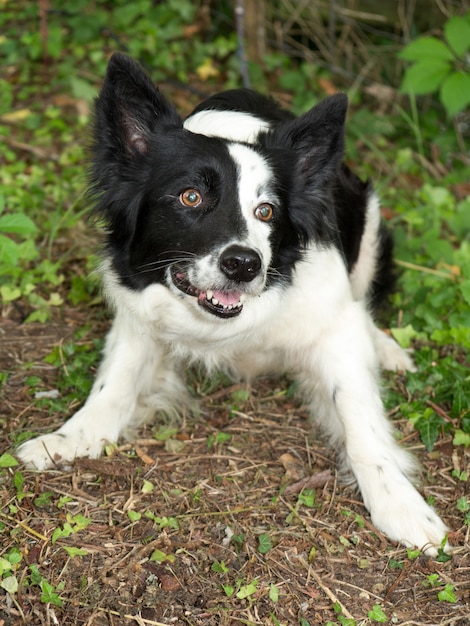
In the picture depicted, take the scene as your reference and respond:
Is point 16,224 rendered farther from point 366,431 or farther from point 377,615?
point 377,615

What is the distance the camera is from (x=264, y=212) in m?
3.53

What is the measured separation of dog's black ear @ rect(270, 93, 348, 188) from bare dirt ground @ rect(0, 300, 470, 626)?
3.92 feet

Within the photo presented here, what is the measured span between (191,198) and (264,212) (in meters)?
0.32

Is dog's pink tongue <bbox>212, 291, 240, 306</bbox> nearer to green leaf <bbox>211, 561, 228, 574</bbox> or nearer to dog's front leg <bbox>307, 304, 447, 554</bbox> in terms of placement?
dog's front leg <bbox>307, 304, 447, 554</bbox>

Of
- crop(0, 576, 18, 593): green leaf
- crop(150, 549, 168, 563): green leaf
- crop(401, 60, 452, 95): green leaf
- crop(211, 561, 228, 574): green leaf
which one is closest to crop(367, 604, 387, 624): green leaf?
crop(211, 561, 228, 574): green leaf

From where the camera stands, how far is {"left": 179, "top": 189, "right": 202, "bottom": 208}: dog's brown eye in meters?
3.42

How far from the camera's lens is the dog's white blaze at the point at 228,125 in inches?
148

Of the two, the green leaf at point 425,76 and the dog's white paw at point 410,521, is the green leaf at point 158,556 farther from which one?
the green leaf at point 425,76

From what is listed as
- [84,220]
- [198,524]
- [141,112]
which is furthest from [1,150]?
[198,524]

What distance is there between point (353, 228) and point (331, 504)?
160 cm

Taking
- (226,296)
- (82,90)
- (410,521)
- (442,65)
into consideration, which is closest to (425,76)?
(442,65)

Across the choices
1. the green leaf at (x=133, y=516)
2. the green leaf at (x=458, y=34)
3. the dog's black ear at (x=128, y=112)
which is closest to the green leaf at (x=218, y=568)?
the green leaf at (x=133, y=516)

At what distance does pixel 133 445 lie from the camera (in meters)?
3.80

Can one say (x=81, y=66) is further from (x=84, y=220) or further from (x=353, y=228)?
(x=353, y=228)
